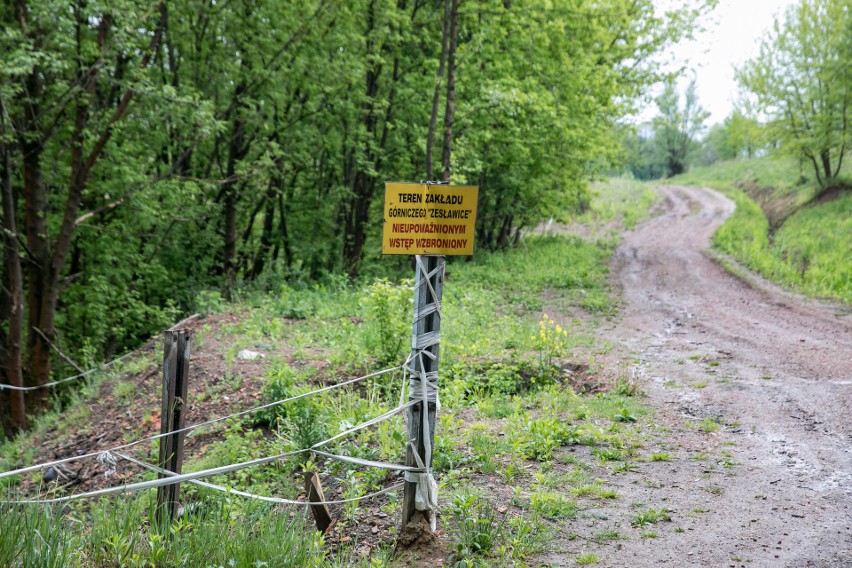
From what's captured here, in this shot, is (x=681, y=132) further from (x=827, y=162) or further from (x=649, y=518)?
(x=649, y=518)

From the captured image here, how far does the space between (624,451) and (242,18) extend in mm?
13040

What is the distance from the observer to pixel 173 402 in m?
4.29

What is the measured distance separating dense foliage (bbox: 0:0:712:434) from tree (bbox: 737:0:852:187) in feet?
20.9

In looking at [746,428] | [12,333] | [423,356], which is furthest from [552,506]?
[12,333]

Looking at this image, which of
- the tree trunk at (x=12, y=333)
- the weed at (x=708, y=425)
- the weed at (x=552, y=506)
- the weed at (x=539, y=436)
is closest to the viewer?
the weed at (x=552, y=506)

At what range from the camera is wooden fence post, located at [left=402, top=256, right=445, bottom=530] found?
4.29 m

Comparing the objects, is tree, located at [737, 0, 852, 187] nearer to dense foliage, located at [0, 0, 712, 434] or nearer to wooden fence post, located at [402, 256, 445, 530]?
dense foliage, located at [0, 0, 712, 434]

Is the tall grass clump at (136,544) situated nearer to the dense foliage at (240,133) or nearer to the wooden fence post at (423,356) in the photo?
the wooden fence post at (423,356)

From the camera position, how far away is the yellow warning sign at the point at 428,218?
4191 millimetres

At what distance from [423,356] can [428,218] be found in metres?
0.92

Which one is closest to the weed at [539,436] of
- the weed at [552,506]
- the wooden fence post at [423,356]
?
the weed at [552,506]

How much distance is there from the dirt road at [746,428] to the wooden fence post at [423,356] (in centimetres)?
133

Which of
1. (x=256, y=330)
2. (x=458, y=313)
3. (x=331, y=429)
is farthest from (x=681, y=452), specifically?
(x=256, y=330)

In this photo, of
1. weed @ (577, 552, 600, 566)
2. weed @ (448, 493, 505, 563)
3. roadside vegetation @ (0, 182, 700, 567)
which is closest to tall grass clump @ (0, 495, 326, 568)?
roadside vegetation @ (0, 182, 700, 567)
